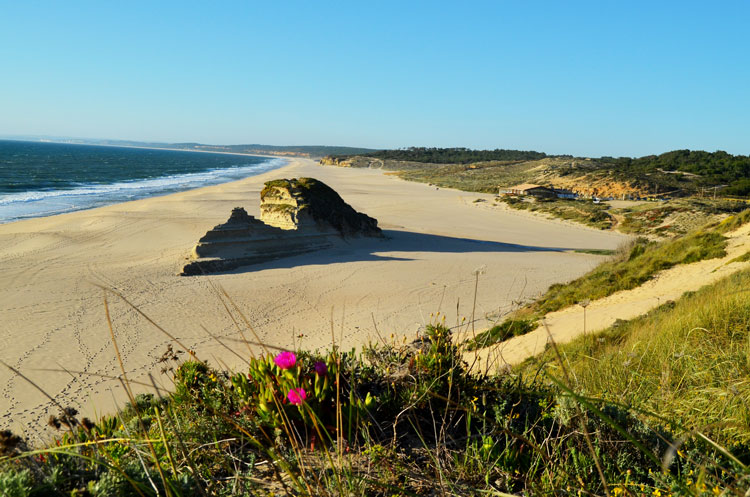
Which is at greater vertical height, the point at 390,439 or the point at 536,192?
the point at 536,192

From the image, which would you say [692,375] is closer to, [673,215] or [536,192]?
[673,215]

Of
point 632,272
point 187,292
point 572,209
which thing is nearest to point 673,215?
point 572,209

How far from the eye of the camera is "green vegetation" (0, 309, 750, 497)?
188 cm

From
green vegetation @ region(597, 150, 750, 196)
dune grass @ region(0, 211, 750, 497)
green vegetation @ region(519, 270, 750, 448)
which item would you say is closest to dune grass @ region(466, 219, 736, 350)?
green vegetation @ region(519, 270, 750, 448)

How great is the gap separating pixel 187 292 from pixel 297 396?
13203 mm

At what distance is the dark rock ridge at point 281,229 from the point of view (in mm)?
17625

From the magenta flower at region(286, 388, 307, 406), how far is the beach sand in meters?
0.45

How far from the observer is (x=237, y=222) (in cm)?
1872

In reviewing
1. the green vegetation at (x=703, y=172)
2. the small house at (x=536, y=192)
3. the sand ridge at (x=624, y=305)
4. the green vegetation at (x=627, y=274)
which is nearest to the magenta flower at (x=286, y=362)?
the sand ridge at (x=624, y=305)

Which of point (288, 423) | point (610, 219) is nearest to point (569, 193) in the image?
point (610, 219)

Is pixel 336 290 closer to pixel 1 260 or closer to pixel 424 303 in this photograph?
pixel 424 303

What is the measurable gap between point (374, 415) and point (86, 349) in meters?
9.78

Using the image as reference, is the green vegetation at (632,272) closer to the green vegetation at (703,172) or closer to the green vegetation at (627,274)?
the green vegetation at (627,274)

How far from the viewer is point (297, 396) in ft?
7.86
